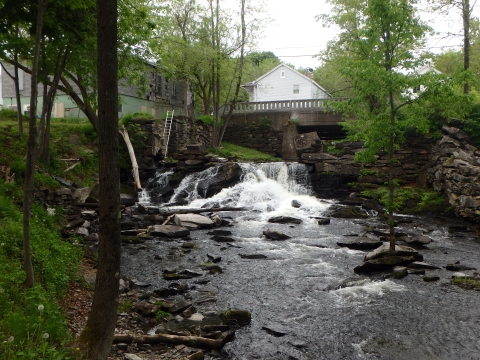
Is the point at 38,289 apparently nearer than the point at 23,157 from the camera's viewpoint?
Yes

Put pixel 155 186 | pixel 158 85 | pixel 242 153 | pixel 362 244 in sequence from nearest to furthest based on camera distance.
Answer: pixel 362 244 < pixel 155 186 < pixel 242 153 < pixel 158 85

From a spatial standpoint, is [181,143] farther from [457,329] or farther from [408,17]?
[457,329]

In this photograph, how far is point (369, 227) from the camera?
1516 cm

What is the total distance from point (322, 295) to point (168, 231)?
6781mm

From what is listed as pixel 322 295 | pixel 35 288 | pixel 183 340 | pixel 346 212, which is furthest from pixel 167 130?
pixel 183 340

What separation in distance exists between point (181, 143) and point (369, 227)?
14655 millimetres

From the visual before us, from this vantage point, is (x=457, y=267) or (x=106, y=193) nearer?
(x=106, y=193)

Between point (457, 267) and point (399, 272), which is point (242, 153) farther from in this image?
point (399, 272)

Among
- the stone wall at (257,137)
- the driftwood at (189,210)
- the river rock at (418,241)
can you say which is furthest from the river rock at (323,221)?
the stone wall at (257,137)

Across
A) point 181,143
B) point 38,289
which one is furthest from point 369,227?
point 181,143

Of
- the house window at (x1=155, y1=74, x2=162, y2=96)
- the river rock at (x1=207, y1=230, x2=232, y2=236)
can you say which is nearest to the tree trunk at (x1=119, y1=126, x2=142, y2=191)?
the river rock at (x1=207, y1=230, x2=232, y2=236)

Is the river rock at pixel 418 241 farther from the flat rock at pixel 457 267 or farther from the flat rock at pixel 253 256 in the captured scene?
the flat rock at pixel 253 256

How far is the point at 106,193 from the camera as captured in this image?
4637 mm

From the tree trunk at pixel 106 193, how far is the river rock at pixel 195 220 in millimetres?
10276
